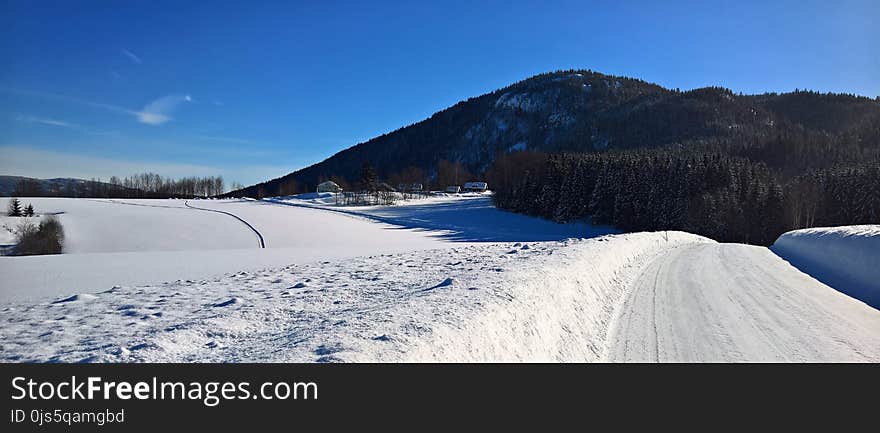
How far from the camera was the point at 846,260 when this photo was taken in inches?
515

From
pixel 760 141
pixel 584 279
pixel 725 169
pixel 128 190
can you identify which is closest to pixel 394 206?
pixel 725 169

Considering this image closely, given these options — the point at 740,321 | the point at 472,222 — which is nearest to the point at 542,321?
the point at 740,321

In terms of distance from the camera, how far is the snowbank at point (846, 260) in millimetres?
10866

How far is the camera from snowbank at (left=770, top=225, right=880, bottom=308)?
10.9m

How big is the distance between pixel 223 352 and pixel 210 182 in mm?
197949

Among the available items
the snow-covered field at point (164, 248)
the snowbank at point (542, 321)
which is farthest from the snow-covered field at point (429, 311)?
the snow-covered field at point (164, 248)

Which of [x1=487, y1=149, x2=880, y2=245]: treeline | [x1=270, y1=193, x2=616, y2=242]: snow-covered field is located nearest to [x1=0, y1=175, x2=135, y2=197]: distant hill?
[x1=270, y1=193, x2=616, y2=242]: snow-covered field

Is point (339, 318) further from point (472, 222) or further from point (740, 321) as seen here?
point (472, 222)

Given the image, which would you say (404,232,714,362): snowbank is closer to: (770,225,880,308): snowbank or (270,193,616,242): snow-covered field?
(770,225,880,308): snowbank
